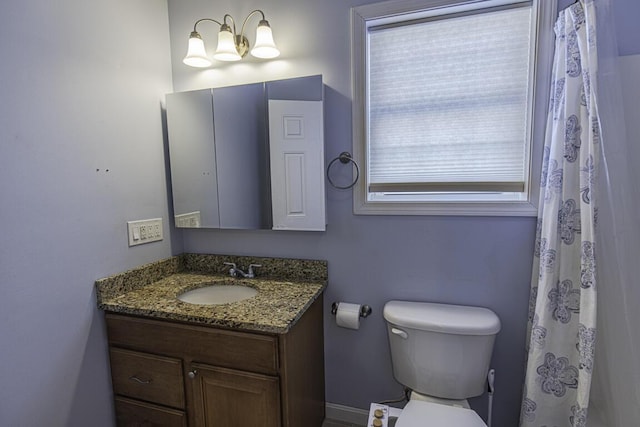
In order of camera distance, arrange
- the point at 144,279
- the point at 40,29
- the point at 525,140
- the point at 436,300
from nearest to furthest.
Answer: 1. the point at 40,29
2. the point at 525,140
3. the point at 436,300
4. the point at 144,279

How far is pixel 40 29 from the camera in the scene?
1141 mm

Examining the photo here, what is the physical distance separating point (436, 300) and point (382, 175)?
0.65 meters

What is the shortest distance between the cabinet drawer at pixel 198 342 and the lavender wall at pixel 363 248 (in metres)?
0.54

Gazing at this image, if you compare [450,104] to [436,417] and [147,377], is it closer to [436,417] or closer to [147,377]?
[436,417]

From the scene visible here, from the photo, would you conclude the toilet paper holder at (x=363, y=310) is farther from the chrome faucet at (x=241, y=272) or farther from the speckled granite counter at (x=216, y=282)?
the chrome faucet at (x=241, y=272)

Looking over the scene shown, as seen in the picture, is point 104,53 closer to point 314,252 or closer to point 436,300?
point 314,252

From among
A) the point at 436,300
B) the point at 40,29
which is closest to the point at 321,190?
the point at 436,300

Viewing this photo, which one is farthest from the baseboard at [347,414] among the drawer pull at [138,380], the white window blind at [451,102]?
the white window blind at [451,102]

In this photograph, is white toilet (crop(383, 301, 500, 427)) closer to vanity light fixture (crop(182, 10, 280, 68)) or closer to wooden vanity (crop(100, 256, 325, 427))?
wooden vanity (crop(100, 256, 325, 427))

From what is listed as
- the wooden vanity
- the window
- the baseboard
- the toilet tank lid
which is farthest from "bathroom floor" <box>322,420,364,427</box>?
the window

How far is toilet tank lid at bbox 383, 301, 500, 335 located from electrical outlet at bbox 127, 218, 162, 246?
4.11 feet

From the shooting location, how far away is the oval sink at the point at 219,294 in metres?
1.58

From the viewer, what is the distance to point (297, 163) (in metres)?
1.51

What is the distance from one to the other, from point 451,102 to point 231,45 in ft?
3.57
